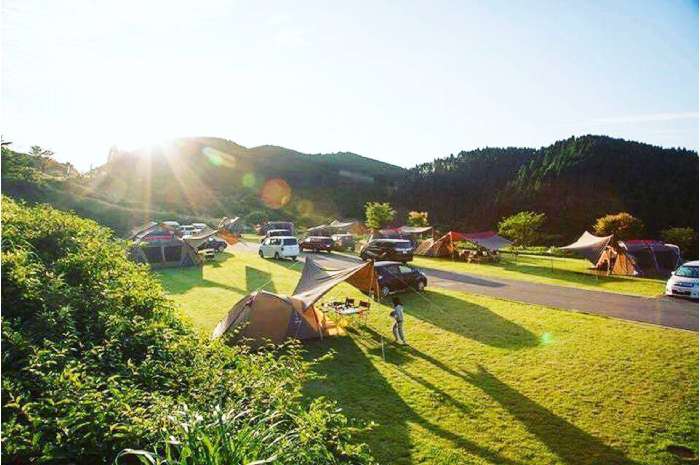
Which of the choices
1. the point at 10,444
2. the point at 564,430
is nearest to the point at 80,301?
the point at 10,444

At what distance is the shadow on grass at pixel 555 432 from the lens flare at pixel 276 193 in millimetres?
85516

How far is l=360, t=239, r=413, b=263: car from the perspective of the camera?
90.3 feet

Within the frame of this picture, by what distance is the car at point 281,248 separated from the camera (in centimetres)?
3002

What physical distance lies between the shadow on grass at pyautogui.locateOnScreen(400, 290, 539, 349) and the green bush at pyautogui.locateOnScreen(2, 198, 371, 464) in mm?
7387

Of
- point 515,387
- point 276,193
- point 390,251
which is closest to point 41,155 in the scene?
point 276,193

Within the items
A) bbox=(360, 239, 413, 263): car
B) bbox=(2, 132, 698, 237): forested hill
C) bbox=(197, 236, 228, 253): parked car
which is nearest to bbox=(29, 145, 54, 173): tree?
bbox=(2, 132, 698, 237): forested hill

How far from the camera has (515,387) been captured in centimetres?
838

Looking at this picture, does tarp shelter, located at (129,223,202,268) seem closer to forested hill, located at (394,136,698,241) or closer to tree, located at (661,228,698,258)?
tree, located at (661,228,698,258)

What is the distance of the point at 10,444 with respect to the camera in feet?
10.8

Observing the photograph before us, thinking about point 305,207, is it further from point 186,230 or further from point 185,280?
point 185,280

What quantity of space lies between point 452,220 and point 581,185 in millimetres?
21965

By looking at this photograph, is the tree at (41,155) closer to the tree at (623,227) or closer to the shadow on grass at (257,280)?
the shadow on grass at (257,280)

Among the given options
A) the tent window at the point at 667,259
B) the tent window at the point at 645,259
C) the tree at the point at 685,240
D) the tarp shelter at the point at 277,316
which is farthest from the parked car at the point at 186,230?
the tree at the point at 685,240

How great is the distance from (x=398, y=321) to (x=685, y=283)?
45.9ft
